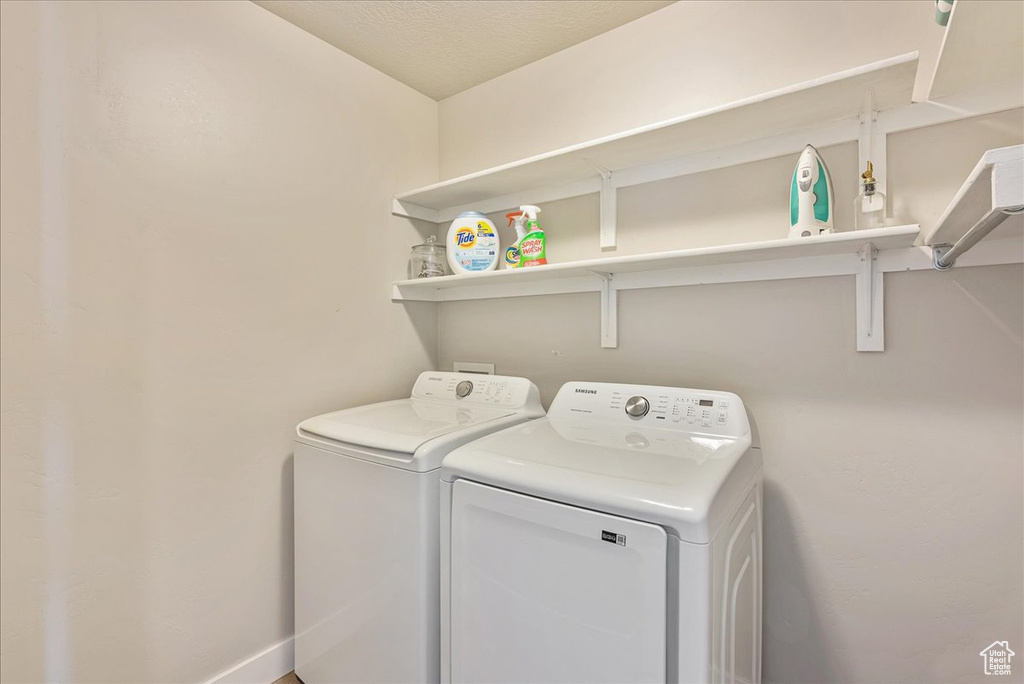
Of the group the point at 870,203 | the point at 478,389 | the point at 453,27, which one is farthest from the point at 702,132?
the point at 478,389

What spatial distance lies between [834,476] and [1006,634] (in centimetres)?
49

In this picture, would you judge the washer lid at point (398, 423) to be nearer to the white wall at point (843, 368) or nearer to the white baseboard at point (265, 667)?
the white wall at point (843, 368)

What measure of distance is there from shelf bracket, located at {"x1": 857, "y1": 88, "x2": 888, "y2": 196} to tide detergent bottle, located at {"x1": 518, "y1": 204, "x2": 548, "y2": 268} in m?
1.02

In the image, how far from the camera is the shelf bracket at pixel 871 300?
4.18 ft

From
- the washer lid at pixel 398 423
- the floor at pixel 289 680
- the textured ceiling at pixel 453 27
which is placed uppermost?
the textured ceiling at pixel 453 27

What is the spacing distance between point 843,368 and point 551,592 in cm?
106

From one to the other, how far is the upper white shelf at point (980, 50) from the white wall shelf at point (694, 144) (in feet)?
0.22

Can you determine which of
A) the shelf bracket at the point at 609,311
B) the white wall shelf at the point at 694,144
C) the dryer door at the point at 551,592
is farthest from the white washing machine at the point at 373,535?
the white wall shelf at the point at 694,144

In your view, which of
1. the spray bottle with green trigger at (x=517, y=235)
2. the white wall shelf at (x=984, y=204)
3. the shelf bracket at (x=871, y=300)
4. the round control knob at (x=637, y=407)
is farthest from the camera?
the spray bottle with green trigger at (x=517, y=235)

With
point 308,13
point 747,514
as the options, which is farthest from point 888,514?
point 308,13

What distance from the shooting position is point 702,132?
4.67 ft

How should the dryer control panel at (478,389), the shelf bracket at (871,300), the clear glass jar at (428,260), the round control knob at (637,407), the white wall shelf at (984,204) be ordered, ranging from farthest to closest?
1. the clear glass jar at (428,260)
2. the dryer control panel at (478,389)
3. the round control knob at (637,407)
4. the shelf bracket at (871,300)
5. the white wall shelf at (984,204)

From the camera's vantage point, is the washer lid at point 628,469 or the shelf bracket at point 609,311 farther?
the shelf bracket at point 609,311

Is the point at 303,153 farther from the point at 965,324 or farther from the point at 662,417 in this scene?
the point at 965,324
